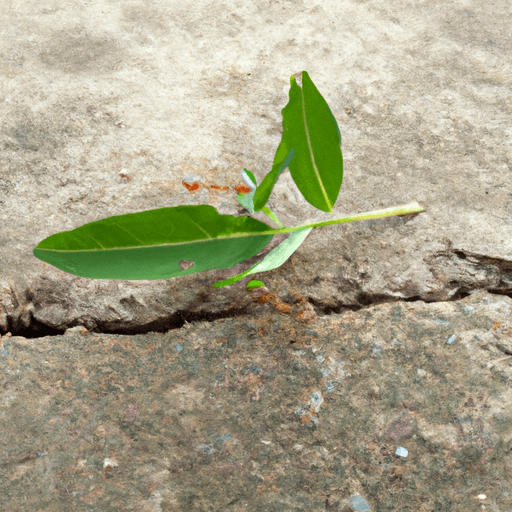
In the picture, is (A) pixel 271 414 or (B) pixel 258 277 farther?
(B) pixel 258 277

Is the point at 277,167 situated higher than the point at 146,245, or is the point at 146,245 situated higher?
the point at 277,167

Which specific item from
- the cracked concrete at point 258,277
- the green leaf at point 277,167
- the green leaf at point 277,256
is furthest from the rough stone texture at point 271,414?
the green leaf at point 277,167

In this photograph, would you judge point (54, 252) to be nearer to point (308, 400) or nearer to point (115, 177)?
point (115, 177)

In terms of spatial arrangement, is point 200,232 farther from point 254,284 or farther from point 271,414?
point 271,414

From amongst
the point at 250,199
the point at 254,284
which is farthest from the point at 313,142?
the point at 254,284

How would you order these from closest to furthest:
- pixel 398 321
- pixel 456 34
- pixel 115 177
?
pixel 398 321, pixel 115 177, pixel 456 34

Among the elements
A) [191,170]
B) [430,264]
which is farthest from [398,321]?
[191,170]

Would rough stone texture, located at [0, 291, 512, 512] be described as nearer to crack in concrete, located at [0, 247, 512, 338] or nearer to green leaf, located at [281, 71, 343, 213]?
crack in concrete, located at [0, 247, 512, 338]
